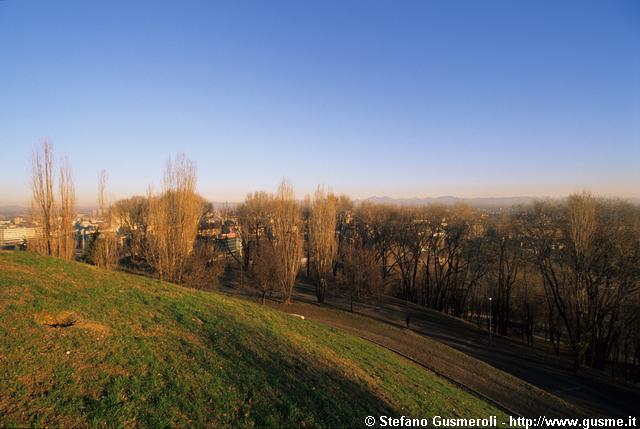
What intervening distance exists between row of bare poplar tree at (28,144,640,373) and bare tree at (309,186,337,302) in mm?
98

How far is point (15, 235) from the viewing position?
21.4 meters

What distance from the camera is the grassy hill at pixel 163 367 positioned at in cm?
493

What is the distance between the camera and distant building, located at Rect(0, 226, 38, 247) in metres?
18.1

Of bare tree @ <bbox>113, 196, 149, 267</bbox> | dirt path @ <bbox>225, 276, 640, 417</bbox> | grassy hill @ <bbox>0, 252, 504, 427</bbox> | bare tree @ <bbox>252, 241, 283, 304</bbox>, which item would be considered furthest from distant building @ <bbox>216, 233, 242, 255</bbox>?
grassy hill @ <bbox>0, 252, 504, 427</bbox>

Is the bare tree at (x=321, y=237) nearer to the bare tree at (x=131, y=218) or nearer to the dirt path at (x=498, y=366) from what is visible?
the dirt path at (x=498, y=366)

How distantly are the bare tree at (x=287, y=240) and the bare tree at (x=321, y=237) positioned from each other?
1.99m

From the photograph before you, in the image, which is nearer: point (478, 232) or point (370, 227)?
point (478, 232)

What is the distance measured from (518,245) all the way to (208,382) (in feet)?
86.8

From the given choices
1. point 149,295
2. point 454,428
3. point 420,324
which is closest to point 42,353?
point 149,295

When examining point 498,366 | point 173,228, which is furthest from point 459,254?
point 173,228

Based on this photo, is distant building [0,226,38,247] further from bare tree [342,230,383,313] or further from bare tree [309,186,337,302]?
bare tree [342,230,383,313]

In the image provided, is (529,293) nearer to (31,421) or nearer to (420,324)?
(420,324)

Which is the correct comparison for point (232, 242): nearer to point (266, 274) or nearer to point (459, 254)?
point (266, 274)

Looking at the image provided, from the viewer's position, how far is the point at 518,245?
81.2ft
